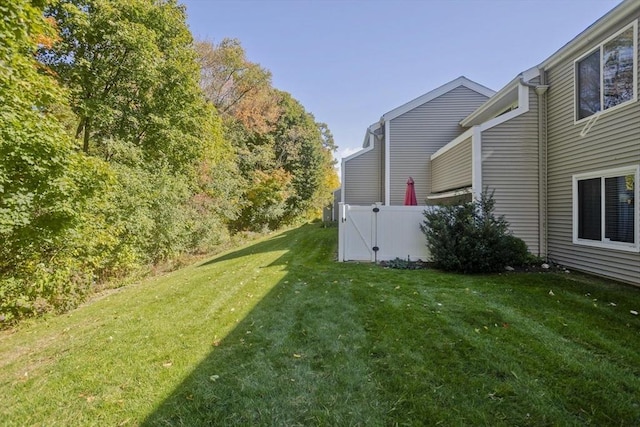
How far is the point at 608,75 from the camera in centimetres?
616

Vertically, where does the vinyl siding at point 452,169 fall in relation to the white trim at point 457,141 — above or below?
below

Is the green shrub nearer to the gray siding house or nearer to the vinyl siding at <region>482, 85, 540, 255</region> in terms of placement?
the vinyl siding at <region>482, 85, 540, 255</region>

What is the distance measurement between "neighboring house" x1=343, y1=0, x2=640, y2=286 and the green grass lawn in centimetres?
129

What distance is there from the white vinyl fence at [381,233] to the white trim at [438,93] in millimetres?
5068

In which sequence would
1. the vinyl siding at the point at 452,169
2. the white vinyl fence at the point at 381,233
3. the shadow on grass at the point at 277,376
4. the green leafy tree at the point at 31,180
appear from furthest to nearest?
1. the vinyl siding at the point at 452,169
2. the white vinyl fence at the point at 381,233
3. the green leafy tree at the point at 31,180
4. the shadow on grass at the point at 277,376

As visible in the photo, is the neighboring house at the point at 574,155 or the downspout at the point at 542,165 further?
the downspout at the point at 542,165

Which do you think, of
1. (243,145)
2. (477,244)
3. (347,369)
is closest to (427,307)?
(347,369)

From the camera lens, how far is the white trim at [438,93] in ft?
38.6

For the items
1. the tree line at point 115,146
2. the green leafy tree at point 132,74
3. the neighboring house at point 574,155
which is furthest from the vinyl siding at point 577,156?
the green leafy tree at point 132,74

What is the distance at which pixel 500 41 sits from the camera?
10.3 meters

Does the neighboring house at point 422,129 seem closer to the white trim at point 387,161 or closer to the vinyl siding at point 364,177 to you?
the white trim at point 387,161

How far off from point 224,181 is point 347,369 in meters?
15.7

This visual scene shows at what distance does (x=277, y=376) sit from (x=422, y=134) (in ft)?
35.9

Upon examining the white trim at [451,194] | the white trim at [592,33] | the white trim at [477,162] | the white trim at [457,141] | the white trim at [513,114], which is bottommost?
the white trim at [451,194]
